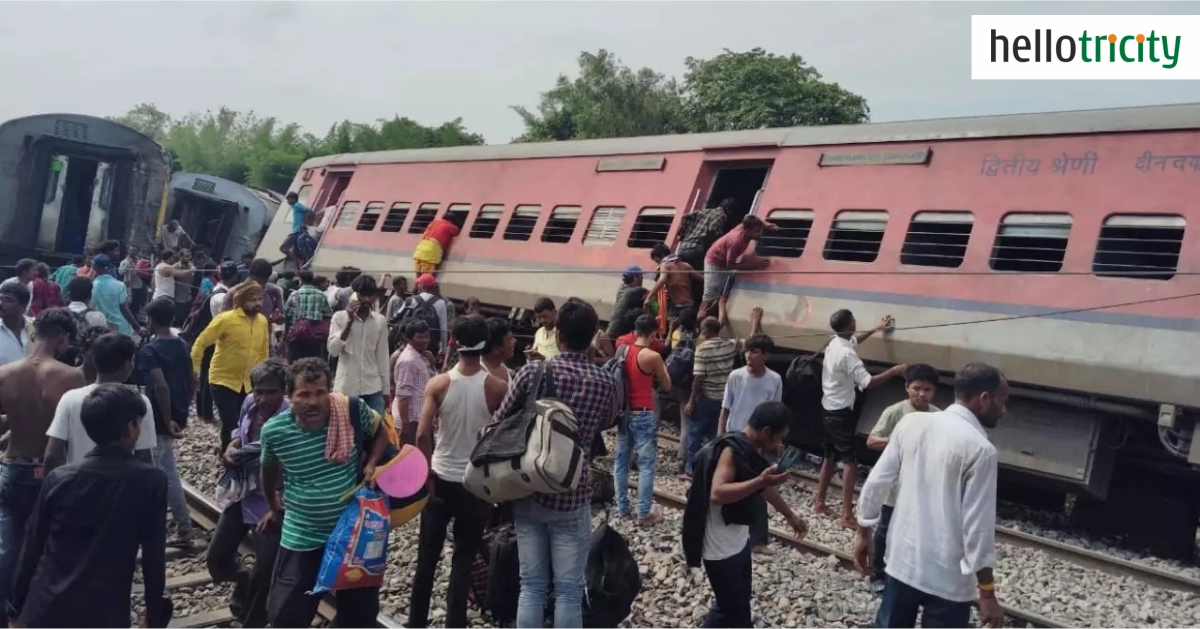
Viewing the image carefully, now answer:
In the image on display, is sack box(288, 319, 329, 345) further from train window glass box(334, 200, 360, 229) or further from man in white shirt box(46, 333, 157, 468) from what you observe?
train window glass box(334, 200, 360, 229)

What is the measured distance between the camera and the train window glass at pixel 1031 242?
7.92m

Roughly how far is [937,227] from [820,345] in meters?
1.49

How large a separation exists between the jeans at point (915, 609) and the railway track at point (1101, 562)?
361 cm

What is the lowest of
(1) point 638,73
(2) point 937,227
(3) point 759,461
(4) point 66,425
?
(4) point 66,425

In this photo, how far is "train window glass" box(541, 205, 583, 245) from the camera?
40.2 ft

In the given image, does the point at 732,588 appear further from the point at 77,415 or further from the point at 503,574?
the point at 77,415

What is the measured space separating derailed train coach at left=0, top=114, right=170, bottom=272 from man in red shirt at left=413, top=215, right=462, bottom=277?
5918 mm

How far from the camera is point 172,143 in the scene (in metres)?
43.2

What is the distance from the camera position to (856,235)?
30.6 ft

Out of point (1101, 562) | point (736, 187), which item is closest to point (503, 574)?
point (1101, 562)

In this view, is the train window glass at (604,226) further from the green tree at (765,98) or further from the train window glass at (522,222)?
the green tree at (765,98)

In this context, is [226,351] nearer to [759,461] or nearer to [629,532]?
[629,532]

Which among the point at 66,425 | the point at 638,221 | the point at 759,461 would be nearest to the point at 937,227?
the point at 638,221

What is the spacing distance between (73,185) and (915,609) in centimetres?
1716
